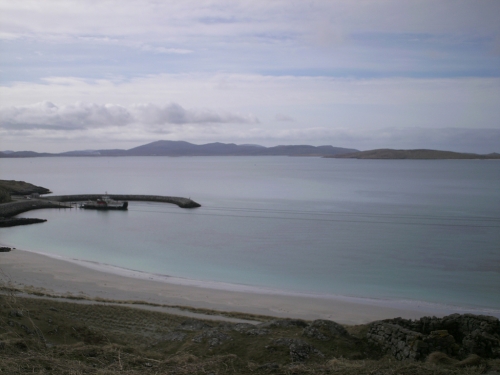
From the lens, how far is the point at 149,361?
655 cm

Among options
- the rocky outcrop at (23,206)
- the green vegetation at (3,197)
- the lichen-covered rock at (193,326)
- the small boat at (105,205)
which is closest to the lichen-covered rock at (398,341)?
the lichen-covered rock at (193,326)

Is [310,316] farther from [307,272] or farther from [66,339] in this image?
[66,339]

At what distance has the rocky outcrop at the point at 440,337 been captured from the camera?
734cm

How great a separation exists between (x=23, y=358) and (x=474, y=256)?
21.1 m

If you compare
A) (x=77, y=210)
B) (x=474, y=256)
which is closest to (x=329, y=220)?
(x=474, y=256)

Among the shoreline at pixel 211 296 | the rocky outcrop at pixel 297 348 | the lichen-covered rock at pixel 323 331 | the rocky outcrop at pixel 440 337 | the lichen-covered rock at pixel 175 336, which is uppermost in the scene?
the rocky outcrop at pixel 440 337

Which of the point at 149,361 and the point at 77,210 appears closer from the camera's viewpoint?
the point at 149,361

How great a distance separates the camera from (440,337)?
752 cm

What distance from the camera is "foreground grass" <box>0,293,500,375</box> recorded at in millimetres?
6039

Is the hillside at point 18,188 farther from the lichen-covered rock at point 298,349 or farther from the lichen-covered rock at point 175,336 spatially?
the lichen-covered rock at point 298,349

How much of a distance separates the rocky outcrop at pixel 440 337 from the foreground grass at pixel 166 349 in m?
Result: 0.32

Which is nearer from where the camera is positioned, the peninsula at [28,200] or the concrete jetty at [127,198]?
the peninsula at [28,200]

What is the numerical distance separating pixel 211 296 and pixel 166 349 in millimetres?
6897

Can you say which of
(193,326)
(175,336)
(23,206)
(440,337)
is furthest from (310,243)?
(23,206)
